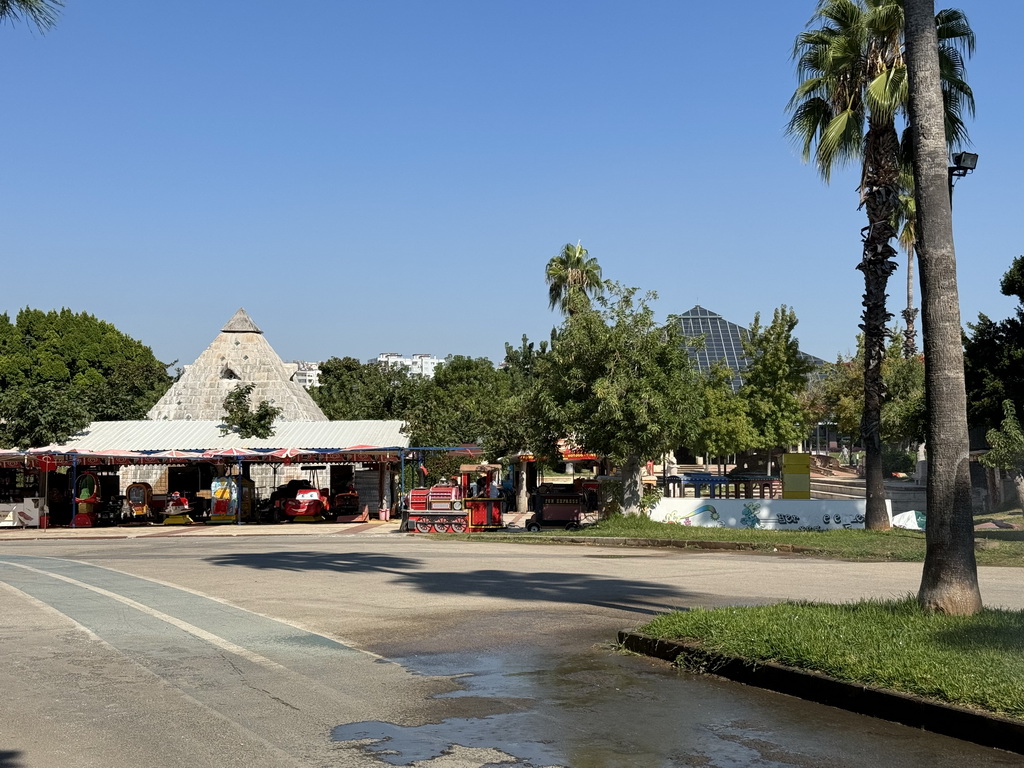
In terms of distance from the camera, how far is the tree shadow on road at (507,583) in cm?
1448

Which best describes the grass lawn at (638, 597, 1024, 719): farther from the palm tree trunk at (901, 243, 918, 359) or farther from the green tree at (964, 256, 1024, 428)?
the palm tree trunk at (901, 243, 918, 359)

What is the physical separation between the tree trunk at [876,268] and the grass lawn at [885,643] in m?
16.0

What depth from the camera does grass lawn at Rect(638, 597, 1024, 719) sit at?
24.6ft

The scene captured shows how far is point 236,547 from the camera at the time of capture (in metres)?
27.1

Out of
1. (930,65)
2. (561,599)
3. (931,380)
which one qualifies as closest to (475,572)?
(561,599)

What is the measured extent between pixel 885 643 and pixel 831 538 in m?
17.1

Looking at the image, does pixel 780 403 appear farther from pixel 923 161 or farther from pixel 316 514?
pixel 923 161

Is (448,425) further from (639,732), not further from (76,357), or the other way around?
(76,357)

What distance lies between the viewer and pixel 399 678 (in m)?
9.16

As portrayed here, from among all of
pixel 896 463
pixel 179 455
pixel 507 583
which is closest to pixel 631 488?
pixel 507 583

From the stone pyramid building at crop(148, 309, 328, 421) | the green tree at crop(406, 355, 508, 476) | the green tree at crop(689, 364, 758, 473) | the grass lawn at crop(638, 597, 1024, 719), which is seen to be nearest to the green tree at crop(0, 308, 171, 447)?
the stone pyramid building at crop(148, 309, 328, 421)

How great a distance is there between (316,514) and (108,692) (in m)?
32.1

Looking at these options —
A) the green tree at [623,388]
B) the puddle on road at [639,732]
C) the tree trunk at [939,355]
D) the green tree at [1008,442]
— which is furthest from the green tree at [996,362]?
the puddle on road at [639,732]

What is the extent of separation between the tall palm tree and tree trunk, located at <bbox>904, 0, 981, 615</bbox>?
14880 mm
